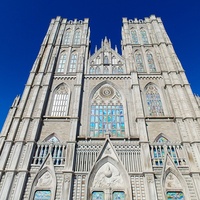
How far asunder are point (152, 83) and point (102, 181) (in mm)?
11587

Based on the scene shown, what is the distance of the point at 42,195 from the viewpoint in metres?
12.7

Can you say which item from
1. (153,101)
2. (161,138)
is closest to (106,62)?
(153,101)

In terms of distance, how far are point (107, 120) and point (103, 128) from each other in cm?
98

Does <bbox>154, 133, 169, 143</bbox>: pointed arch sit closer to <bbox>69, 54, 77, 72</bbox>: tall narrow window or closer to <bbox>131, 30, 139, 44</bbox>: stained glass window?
<bbox>69, 54, 77, 72</bbox>: tall narrow window

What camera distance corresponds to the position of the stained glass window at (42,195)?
1260cm

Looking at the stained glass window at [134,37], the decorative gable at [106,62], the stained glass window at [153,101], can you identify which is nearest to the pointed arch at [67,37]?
the decorative gable at [106,62]

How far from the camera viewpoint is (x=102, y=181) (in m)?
13.5

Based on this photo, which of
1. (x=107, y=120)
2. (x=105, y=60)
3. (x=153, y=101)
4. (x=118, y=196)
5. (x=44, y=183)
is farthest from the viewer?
(x=105, y=60)

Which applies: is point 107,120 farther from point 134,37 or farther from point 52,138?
point 134,37

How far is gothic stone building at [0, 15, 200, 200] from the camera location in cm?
1296

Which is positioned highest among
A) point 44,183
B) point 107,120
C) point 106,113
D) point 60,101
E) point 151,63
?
point 151,63

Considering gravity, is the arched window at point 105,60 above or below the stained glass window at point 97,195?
above

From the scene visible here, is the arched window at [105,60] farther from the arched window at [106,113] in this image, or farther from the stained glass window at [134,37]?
the stained glass window at [134,37]

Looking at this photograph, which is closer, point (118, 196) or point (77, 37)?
point (118, 196)
